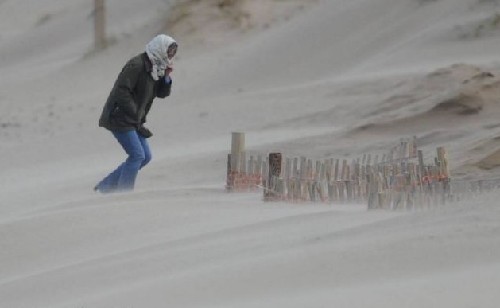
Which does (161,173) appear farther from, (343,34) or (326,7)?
(326,7)

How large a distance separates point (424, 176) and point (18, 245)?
289cm

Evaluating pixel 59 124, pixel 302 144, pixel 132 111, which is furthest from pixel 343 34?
pixel 132 111

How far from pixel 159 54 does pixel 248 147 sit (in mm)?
4749

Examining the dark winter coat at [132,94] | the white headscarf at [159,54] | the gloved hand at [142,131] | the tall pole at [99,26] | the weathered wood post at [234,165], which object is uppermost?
the tall pole at [99,26]

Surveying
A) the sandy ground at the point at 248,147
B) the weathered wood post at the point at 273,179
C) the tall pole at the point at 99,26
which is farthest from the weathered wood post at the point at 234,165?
the tall pole at the point at 99,26

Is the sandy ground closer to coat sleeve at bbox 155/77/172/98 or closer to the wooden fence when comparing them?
the wooden fence

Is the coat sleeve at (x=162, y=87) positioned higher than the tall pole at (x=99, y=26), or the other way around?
the tall pole at (x=99, y=26)

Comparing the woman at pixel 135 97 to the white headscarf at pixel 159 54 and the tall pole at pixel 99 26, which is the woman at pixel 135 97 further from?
the tall pole at pixel 99 26

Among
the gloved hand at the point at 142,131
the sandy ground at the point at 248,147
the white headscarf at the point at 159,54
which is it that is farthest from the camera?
the gloved hand at the point at 142,131

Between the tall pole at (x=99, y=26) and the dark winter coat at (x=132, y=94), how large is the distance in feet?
61.1

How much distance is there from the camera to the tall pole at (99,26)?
31539 millimetres

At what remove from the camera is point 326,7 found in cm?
2814

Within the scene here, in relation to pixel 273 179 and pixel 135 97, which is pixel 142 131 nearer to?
pixel 135 97

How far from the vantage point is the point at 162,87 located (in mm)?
12969
